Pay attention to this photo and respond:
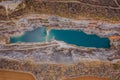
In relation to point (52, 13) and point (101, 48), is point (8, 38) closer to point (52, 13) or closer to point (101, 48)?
point (52, 13)

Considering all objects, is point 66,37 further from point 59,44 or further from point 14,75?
point 14,75

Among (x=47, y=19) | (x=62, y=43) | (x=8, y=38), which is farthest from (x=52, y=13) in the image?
(x=8, y=38)

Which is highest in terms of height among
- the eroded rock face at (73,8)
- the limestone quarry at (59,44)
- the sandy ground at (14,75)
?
the eroded rock face at (73,8)

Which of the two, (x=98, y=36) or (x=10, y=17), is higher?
(x=10, y=17)

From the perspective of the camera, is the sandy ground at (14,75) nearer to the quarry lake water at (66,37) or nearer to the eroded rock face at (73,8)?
the quarry lake water at (66,37)

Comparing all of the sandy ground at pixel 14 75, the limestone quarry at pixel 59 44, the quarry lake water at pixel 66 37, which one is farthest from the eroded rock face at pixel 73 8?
the sandy ground at pixel 14 75
